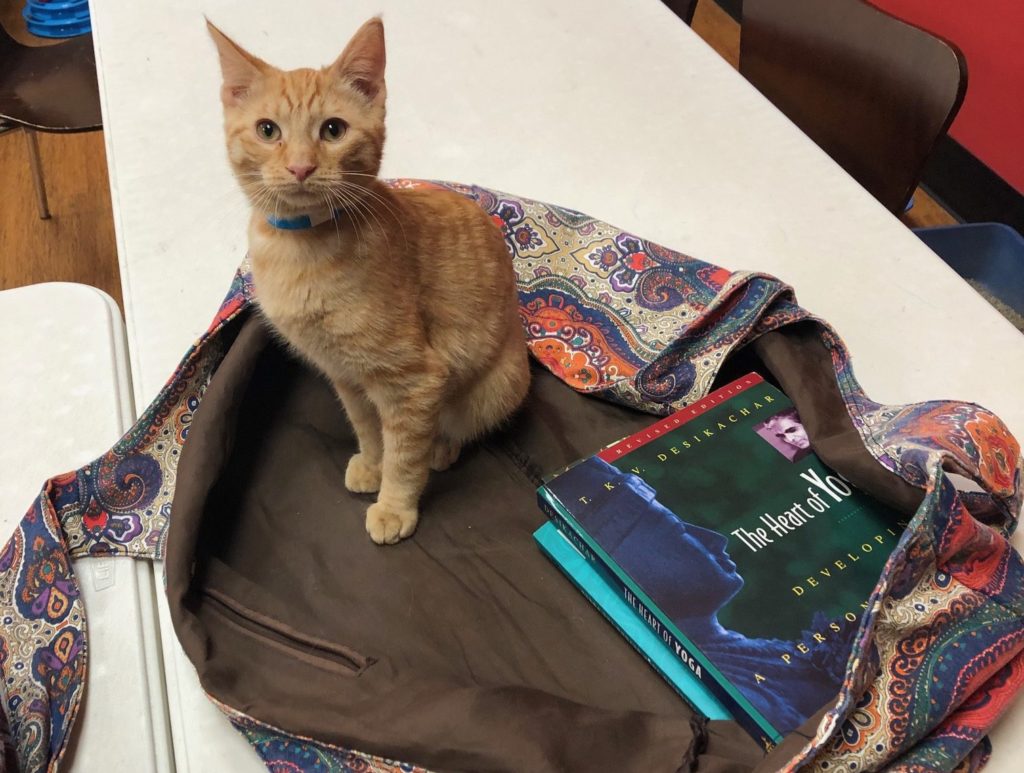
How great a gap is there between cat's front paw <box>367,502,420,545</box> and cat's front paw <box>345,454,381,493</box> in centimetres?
6

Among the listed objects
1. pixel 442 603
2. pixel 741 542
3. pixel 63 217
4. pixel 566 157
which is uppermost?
pixel 566 157

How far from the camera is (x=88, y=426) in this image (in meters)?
0.91

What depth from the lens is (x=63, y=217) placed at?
212 centimetres

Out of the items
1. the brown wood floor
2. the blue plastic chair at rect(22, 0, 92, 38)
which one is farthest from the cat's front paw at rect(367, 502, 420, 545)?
the blue plastic chair at rect(22, 0, 92, 38)

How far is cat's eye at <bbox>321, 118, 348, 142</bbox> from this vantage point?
0.71 m

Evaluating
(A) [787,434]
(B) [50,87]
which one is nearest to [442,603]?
(A) [787,434]

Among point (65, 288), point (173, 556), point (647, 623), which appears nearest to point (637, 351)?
point (647, 623)

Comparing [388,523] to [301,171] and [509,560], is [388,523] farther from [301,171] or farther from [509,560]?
[301,171]

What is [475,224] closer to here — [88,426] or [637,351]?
[637,351]

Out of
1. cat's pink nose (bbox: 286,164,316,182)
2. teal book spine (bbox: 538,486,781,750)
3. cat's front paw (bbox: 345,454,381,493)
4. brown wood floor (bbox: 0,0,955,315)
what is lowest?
brown wood floor (bbox: 0,0,955,315)

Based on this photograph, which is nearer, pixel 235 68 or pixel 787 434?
Answer: pixel 235 68

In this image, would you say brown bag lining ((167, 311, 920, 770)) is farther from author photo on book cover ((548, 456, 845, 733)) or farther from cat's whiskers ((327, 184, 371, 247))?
cat's whiskers ((327, 184, 371, 247))

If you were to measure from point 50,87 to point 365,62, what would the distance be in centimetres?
131

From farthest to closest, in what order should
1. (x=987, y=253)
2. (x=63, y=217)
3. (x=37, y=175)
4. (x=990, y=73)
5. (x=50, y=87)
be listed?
(x=63, y=217)
(x=37, y=175)
(x=990, y=73)
(x=50, y=87)
(x=987, y=253)
